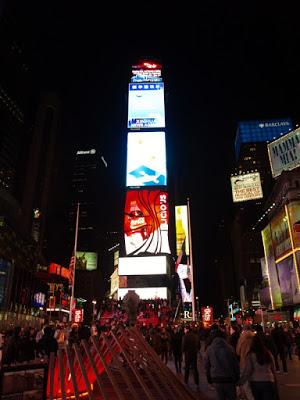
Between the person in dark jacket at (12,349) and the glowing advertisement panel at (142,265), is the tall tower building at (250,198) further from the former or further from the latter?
the person in dark jacket at (12,349)

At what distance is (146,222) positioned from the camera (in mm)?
60250

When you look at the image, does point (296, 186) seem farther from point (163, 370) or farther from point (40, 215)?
point (40, 215)

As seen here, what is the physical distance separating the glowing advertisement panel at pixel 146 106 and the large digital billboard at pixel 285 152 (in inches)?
910

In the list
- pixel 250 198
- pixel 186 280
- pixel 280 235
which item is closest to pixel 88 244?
pixel 250 198

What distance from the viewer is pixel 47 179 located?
127375 mm

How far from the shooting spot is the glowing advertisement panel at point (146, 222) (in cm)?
5953

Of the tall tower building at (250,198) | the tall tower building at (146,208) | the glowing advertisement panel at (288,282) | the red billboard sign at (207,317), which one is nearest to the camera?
the red billboard sign at (207,317)

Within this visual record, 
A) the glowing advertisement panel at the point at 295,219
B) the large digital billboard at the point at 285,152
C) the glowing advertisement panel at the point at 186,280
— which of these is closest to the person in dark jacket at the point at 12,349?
the glowing advertisement panel at the point at 186,280

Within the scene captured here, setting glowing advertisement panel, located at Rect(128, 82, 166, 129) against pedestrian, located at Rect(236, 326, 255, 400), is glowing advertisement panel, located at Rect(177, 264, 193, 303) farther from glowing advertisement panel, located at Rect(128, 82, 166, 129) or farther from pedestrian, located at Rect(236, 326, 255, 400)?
glowing advertisement panel, located at Rect(128, 82, 166, 129)

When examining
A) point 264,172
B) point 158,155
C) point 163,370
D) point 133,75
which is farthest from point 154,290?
point 264,172

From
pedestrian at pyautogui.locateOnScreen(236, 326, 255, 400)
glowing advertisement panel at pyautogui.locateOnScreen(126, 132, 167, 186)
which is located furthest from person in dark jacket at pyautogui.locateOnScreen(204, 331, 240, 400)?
glowing advertisement panel at pyautogui.locateOnScreen(126, 132, 167, 186)

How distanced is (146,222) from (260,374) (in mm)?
54732

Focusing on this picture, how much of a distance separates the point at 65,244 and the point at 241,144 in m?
88.6

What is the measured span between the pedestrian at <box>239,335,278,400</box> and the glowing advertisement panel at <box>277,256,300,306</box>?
38.2 metres
